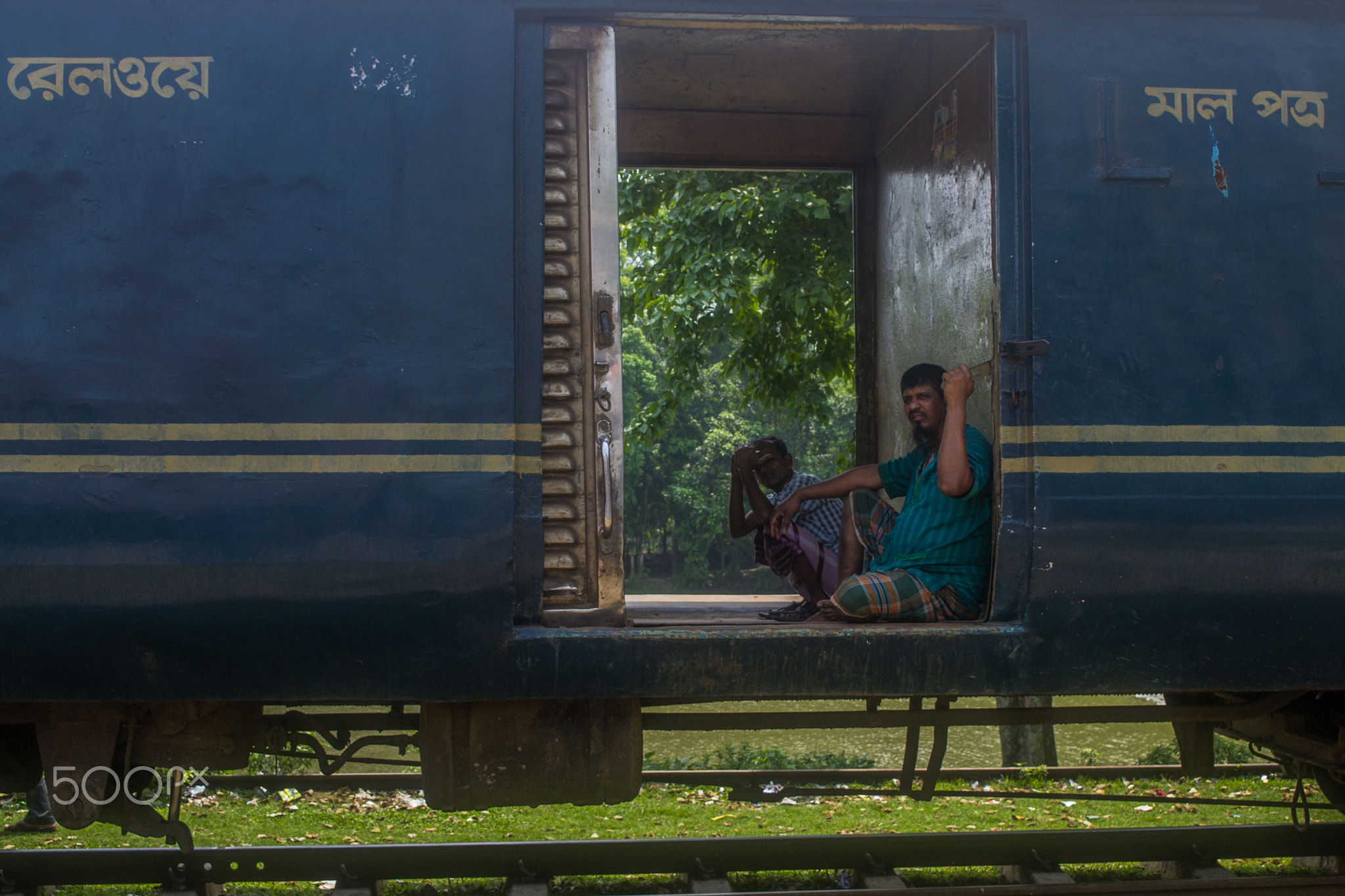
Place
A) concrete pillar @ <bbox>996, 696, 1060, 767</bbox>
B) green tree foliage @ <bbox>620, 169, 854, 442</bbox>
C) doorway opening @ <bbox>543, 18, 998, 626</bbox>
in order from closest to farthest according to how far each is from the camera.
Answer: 1. doorway opening @ <bbox>543, 18, 998, 626</bbox>
2. green tree foliage @ <bbox>620, 169, 854, 442</bbox>
3. concrete pillar @ <bbox>996, 696, 1060, 767</bbox>

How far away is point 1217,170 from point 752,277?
15.6ft

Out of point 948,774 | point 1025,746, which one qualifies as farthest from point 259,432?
point 1025,746

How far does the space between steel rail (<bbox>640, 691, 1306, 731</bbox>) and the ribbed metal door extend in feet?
1.67

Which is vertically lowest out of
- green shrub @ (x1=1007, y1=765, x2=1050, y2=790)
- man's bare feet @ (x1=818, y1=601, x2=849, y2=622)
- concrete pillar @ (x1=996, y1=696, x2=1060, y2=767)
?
concrete pillar @ (x1=996, y1=696, x2=1060, y2=767)

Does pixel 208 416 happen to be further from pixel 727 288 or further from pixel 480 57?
pixel 727 288

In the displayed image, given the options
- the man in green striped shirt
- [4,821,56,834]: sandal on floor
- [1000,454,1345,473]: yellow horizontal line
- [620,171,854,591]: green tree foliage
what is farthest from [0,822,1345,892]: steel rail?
[620,171,854,591]: green tree foliage

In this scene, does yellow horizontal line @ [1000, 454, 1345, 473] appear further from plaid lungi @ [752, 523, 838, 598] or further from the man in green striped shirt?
plaid lungi @ [752, 523, 838, 598]

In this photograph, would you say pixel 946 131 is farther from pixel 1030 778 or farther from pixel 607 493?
pixel 1030 778

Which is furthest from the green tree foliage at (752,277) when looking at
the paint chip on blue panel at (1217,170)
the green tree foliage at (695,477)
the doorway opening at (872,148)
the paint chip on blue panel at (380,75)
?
the green tree foliage at (695,477)

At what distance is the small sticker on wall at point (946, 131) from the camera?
365 cm

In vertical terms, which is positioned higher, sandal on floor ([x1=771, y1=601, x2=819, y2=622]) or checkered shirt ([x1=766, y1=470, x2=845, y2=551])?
checkered shirt ([x1=766, y1=470, x2=845, y2=551])

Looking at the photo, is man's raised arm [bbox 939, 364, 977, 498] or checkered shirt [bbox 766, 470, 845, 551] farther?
checkered shirt [bbox 766, 470, 845, 551]

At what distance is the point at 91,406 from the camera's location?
8.00 feet

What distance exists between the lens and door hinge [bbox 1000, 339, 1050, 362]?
104 inches
